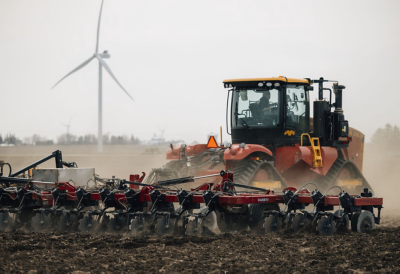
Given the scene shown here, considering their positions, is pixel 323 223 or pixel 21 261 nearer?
pixel 21 261

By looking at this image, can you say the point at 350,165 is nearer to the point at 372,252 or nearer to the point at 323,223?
the point at 323,223

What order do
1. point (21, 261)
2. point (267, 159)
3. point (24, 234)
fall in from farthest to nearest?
1. point (267, 159)
2. point (24, 234)
3. point (21, 261)

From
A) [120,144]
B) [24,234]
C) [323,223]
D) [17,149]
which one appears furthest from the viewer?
[120,144]

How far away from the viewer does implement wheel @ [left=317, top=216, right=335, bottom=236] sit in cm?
1043

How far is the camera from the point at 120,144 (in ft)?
314

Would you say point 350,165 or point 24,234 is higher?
point 350,165

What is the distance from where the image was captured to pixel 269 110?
14812mm

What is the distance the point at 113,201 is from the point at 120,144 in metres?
84.7

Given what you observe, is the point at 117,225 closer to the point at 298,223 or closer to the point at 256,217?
the point at 256,217

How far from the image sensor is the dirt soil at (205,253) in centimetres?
787

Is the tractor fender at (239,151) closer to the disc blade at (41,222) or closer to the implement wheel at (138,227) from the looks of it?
the implement wheel at (138,227)

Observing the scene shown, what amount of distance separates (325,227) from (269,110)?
4.86 metres

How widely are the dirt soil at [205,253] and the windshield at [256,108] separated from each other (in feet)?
15.4

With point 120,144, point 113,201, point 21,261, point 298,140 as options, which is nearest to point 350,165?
point 298,140
